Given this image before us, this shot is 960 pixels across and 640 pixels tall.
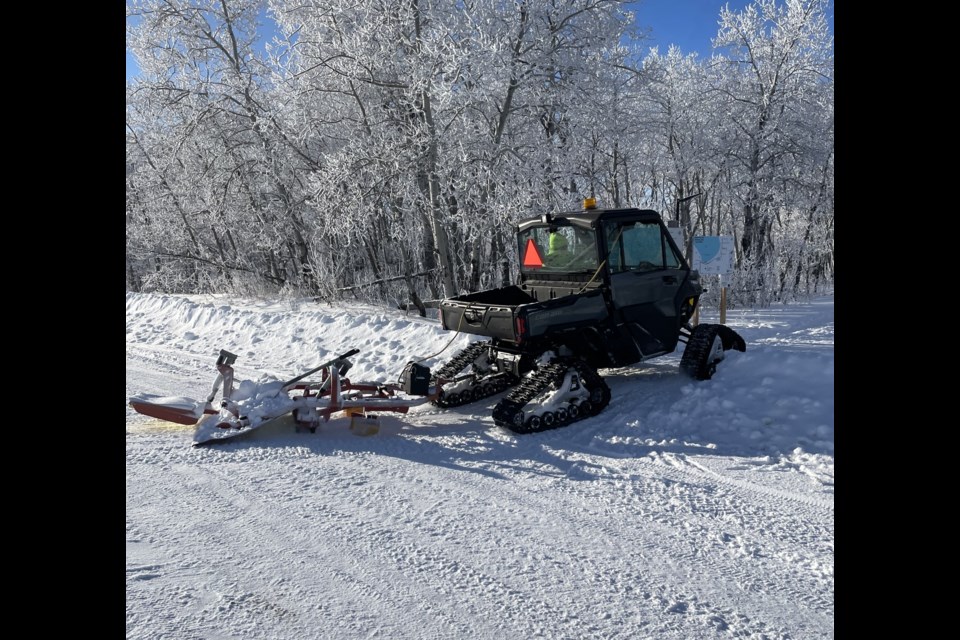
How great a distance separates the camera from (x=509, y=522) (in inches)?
148

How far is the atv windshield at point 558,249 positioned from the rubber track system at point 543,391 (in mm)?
1145

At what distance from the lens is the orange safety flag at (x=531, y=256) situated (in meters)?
7.15

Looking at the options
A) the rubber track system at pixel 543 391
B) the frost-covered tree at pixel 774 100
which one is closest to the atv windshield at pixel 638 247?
the rubber track system at pixel 543 391

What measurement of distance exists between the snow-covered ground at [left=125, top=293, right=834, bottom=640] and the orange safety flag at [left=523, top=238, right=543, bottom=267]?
5.35ft

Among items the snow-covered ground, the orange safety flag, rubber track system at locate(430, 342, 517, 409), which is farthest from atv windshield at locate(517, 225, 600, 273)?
the snow-covered ground

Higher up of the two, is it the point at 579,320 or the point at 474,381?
the point at 579,320

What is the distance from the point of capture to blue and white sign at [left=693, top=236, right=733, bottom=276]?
32.8 feet

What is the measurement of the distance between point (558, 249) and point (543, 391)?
1811 millimetres

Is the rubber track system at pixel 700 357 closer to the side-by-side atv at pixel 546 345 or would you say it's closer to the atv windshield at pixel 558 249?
the side-by-side atv at pixel 546 345

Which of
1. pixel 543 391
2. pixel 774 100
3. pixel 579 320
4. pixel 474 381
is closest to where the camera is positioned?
pixel 543 391

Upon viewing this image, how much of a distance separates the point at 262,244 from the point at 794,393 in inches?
529

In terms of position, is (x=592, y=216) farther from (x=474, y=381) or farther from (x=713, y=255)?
(x=713, y=255)

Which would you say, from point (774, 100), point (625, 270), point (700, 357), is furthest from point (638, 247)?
point (774, 100)

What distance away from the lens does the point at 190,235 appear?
59.5 feet
